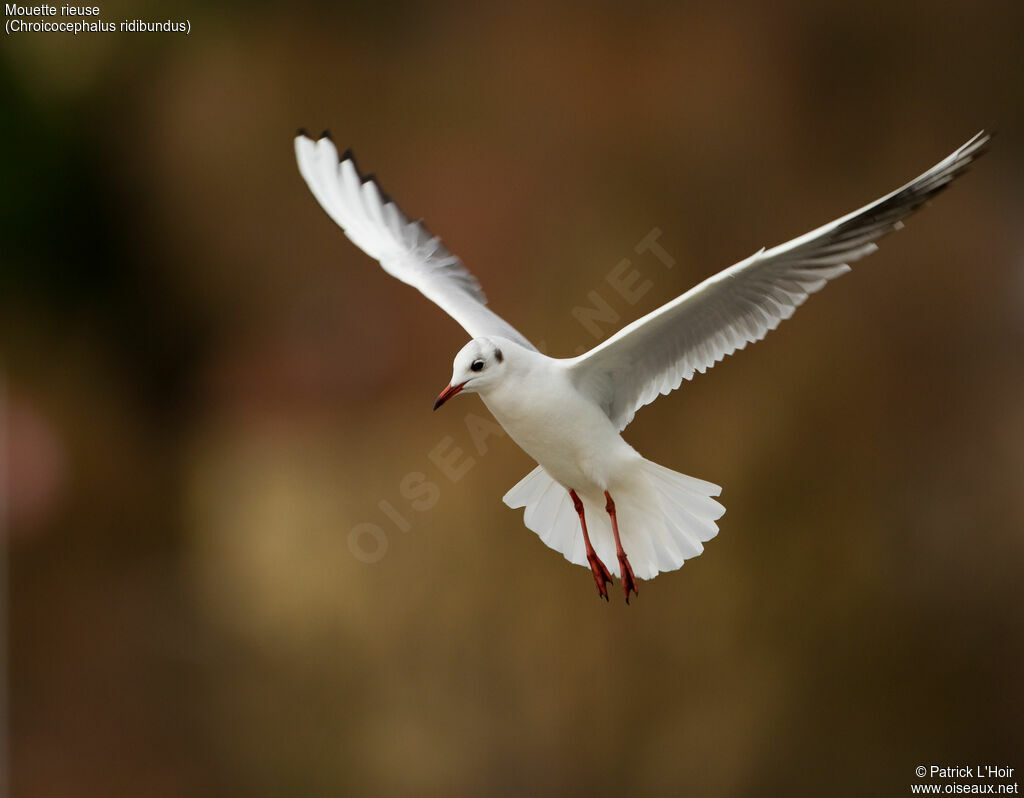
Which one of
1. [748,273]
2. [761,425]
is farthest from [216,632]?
[748,273]

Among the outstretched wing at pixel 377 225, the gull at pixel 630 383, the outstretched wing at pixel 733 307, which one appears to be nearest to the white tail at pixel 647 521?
the gull at pixel 630 383

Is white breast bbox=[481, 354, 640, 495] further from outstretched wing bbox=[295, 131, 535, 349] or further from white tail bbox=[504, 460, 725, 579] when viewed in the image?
outstretched wing bbox=[295, 131, 535, 349]

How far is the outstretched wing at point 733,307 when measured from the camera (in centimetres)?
185

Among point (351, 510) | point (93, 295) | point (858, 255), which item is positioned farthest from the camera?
point (93, 295)

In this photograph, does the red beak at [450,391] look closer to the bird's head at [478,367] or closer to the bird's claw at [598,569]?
the bird's head at [478,367]

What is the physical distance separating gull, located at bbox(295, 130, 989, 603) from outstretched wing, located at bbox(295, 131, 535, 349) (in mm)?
33

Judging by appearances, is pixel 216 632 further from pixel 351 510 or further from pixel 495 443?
pixel 495 443

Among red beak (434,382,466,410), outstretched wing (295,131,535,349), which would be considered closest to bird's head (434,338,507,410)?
red beak (434,382,466,410)

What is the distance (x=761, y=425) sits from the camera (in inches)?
174

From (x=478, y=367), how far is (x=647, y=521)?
18.5 inches

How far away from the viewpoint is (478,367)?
193 centimetres

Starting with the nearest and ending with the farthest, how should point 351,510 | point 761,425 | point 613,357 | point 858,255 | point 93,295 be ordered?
point 858,255 < point 613,357 < point 761,425 < point 351,510 < point 93,295

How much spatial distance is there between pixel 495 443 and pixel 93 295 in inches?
75.0

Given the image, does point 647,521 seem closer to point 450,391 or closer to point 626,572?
point 626,572
